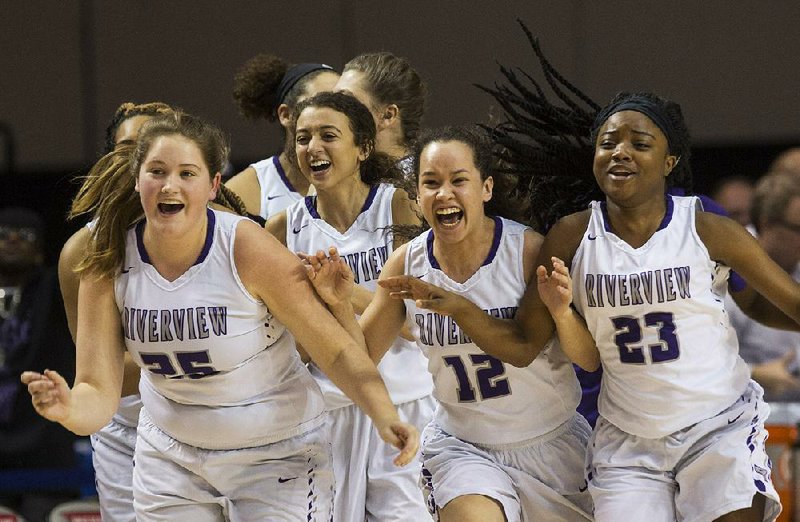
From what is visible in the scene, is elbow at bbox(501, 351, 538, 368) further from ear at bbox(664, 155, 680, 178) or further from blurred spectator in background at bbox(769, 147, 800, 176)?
blurred spectator in background at bbox(769, 147, 800, 176)

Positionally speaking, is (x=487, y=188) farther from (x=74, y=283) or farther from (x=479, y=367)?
(x=74, y=283)

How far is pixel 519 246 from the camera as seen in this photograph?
3.89 meters

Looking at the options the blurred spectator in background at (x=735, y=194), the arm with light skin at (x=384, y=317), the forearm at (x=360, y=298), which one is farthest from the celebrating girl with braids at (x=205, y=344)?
the blurred spectator in background at (x=735, y=194)

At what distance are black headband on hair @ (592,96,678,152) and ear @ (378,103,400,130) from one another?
135 cm

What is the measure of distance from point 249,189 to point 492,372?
1.68 metres

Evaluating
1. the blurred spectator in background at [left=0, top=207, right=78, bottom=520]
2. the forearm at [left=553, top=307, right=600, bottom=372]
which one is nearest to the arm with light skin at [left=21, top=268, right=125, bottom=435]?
the forearm at [left=553, top=307, right=600, bottom=372]

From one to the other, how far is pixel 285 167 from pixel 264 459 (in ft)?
5.88

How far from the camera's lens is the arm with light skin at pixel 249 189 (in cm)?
505

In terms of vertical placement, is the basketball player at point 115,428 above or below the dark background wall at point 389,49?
below

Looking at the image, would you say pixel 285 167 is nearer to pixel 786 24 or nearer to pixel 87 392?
pixel 87 392

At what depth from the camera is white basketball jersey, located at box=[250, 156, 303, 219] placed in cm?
504

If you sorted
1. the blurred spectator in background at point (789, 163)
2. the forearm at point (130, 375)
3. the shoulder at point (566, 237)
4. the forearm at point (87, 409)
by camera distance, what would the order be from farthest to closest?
the blurred spectator in background at point (789, 163) → the forearm at point (130, 375) → the shoulder at point (566, 237) → the forearm at point (87, 409)

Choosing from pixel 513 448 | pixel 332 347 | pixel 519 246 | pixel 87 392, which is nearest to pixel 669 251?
pixel 519 246

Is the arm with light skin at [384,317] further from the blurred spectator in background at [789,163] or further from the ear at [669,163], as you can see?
the blurred spectator in background at [789,163]
